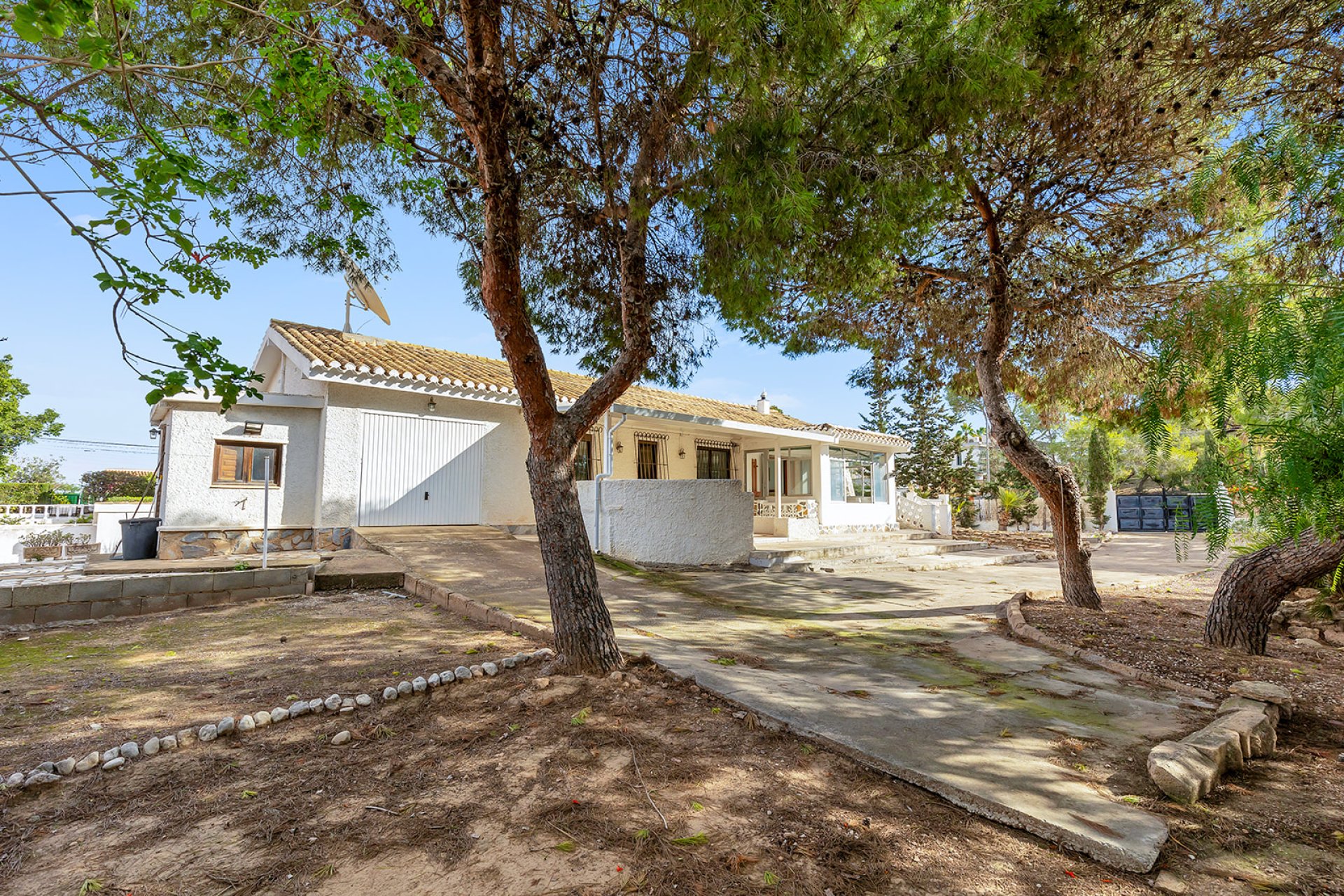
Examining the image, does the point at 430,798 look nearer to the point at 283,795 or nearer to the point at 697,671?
the point at 283,795

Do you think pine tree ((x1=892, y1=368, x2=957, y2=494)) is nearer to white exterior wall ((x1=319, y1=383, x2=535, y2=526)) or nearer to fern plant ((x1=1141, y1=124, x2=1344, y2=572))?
white exterior wall ((x1=319, y1=383, x2=535, y2=526))

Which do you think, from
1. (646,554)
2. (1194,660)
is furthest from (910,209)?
(646,554)

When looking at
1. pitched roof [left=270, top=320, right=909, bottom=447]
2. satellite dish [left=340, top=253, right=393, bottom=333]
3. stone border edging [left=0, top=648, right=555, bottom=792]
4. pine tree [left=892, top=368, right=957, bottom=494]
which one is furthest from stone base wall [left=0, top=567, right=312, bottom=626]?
pine tree [left=892, top=368, right=957, bottom=494]

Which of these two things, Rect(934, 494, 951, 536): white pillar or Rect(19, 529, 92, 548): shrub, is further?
Rect(934, 494, 951, 536): white pillar

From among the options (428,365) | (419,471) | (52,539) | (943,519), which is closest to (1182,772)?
(419,471)

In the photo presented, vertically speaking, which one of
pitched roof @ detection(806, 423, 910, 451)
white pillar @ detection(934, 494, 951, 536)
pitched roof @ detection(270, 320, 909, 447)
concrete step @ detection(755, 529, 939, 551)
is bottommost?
concrete step @ detection(755, 529, 939, 551)

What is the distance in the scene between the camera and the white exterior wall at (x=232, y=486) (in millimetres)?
10648

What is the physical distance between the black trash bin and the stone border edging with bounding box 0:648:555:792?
8855 mm

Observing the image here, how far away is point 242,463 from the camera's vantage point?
1145cm

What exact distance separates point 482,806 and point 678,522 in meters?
8.41

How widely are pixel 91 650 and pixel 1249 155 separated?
9.65 m

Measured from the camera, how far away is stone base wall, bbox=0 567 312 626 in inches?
252

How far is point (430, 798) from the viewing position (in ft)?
9.29

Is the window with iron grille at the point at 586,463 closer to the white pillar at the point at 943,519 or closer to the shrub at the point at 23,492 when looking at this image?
the white pillar at the point at 943,519
